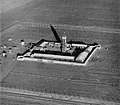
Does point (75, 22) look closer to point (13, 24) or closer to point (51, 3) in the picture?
point (13, 24)

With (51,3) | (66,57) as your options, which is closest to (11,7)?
(51,3)

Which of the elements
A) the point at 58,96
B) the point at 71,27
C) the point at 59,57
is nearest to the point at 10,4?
the point at 71,27

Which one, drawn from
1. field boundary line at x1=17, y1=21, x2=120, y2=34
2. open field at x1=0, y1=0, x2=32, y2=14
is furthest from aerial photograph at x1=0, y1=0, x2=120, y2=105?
open field at x1=0, y1=0, x2=32, y2=14

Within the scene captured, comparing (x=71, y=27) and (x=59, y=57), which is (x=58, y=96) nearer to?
(x=59, y=57)

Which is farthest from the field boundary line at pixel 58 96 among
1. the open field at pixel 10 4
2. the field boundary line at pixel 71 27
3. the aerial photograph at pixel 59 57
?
the open field at pixel 10 4

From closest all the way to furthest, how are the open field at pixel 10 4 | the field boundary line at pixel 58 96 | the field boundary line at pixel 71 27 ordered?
the field boundary line at pixel 58 96, the field boundary line at pixel 71 27, the open field at pixel 10 4

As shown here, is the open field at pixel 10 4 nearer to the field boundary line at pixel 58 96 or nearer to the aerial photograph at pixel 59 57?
the aerial photograph at pixel 59 57

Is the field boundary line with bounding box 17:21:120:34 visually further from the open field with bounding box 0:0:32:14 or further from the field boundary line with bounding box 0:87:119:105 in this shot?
the field boundary line with bounding box 0:87:119:105

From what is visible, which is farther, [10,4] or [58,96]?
[10,4]
